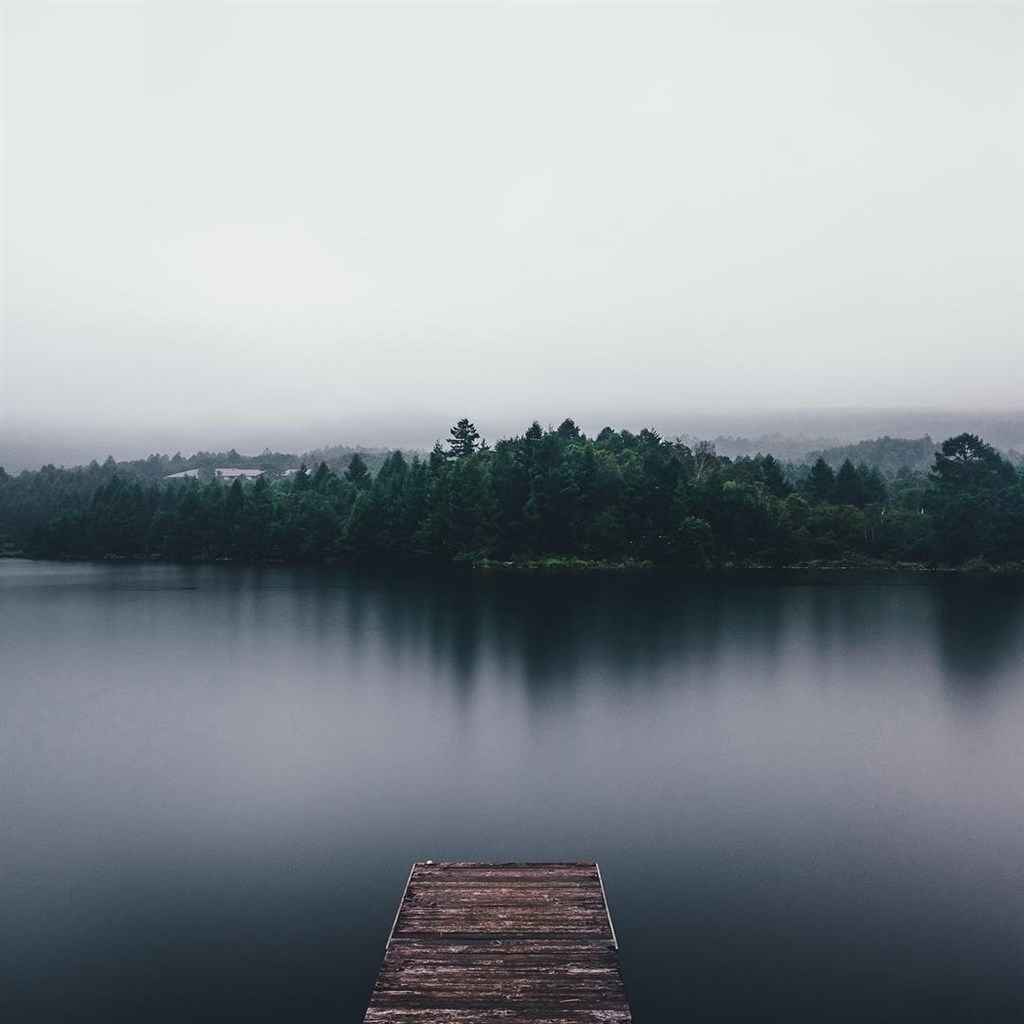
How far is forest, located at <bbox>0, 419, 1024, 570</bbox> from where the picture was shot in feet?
293

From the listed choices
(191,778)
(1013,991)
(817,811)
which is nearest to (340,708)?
(191,778)

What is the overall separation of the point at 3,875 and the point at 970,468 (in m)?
98.0

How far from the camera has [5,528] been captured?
147 meters

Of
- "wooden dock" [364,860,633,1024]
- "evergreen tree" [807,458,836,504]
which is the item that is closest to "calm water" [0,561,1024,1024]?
"wooden dock" [364,860,633,1024]

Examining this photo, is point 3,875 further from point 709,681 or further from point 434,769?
point 709,681

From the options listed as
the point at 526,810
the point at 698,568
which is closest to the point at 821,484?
the point at 698,568

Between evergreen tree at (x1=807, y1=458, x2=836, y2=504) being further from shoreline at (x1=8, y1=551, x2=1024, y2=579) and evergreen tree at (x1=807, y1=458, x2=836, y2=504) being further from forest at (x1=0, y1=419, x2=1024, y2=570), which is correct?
shoreline at (x1=8, y1=551, x2=1024, y2=579)

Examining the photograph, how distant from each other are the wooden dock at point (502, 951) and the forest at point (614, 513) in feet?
256

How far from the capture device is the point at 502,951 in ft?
35.4

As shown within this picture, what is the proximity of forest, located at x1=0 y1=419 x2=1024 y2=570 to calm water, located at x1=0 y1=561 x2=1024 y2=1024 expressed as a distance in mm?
45790

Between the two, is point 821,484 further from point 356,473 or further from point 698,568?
point 356,473

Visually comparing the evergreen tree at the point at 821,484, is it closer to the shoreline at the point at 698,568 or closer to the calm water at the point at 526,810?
the shoreline at the point at 698,568

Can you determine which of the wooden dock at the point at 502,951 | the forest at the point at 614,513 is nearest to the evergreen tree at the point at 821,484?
the forest at the point at 614,513

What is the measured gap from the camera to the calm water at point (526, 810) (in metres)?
12.1
